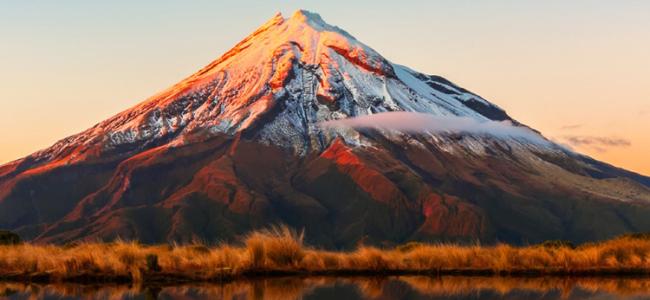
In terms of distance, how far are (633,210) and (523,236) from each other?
28792 mm

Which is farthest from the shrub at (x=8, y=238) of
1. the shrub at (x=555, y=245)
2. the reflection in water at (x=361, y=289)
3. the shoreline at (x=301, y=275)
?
the shrub at (x=555, y=245)

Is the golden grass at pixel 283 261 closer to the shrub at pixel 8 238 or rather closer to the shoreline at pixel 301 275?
the shoreline at pixel 301 275

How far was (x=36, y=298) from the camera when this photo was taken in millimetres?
22453

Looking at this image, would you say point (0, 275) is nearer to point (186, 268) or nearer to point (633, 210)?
point (186, 268)

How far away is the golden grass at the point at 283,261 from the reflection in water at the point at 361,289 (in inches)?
52.3

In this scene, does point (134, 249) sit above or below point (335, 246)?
above

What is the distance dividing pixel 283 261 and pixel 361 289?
15.8 ft

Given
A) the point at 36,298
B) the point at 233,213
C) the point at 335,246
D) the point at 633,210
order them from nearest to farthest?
1. the point at 36,298
2. the point at 335,246
3. the point at 233,213
4. the point at 633,210

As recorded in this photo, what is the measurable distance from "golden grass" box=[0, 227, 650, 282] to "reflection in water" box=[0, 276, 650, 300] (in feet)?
4.36

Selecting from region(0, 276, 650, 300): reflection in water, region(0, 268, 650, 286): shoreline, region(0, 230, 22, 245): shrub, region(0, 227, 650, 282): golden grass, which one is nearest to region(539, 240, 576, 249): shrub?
region(0, 227, 650, 282): golden grass

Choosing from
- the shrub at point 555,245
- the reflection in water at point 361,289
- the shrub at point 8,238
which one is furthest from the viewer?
the shrub at point 8,238

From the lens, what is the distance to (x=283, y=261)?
96.5ft

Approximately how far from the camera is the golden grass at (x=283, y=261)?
1072 inches

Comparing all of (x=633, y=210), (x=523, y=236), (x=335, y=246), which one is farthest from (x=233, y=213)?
(x=633, y=210)
